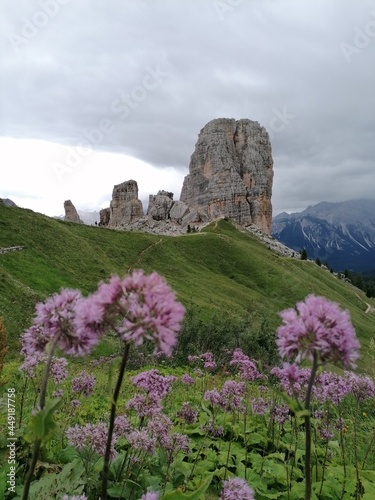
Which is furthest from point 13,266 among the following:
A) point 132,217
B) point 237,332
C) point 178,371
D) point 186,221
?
point 132,217

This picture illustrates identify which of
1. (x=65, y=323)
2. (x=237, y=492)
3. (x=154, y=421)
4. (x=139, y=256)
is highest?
(x=139, y=256)

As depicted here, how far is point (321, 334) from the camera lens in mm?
2576

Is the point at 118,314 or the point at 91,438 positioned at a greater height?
the point at 118,314

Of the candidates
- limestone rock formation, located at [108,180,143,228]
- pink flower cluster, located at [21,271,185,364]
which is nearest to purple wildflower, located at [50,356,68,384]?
pink flower cluster, located at [21,271,185,364]

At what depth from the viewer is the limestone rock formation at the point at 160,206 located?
174375mm

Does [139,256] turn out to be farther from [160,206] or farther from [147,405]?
[160,206]

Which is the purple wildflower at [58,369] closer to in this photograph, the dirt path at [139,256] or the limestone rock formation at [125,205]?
the dirt path at [139,256]

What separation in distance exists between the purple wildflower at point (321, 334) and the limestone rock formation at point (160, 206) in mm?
172211

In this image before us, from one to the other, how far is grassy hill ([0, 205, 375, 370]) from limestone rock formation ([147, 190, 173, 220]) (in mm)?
59373

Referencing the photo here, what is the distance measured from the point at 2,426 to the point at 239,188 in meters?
196

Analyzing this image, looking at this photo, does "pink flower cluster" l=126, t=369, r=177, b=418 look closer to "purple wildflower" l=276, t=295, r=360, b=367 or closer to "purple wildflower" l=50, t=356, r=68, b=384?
"purple wildflower" l=50, t=356, r=68, b=384

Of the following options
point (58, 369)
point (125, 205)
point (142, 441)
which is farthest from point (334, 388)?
point (125, 205)

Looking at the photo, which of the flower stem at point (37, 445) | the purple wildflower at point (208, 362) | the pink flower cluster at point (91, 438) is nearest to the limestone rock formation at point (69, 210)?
the purple wildflower at point (208, 362)

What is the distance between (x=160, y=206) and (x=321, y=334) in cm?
17497
